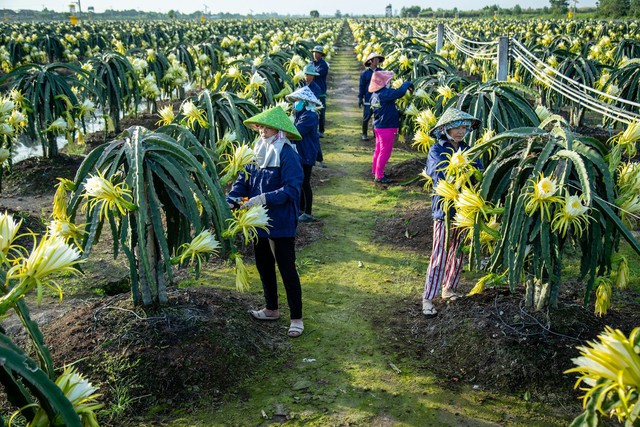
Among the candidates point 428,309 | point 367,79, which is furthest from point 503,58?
point 428,309

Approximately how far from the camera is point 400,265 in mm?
5605

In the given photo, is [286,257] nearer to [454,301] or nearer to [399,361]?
[399,361]

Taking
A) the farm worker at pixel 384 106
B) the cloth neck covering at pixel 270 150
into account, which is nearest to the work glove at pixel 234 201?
the cloth neck covering at pixel 270 150

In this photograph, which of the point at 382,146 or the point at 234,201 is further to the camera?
the point at 382,146

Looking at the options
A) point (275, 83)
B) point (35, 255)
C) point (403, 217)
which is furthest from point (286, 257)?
point (275, 83)

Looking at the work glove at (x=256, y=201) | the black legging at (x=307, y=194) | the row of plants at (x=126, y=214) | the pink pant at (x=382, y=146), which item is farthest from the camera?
the pink pant at (x=382, y=146)

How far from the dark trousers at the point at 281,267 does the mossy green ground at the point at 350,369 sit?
0.78ft

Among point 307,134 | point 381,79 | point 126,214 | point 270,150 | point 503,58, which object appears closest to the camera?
point 126,214

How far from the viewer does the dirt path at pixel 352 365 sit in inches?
133

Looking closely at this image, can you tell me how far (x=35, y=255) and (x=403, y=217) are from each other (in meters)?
5.11

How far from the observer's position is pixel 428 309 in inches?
177

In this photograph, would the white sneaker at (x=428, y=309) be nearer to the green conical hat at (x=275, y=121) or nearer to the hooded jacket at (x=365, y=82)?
the green conical hat at (x=275, y=121)

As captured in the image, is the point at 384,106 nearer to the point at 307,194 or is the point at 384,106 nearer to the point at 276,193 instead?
the point at 307,194

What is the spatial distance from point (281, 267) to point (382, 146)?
4155 millimetres
